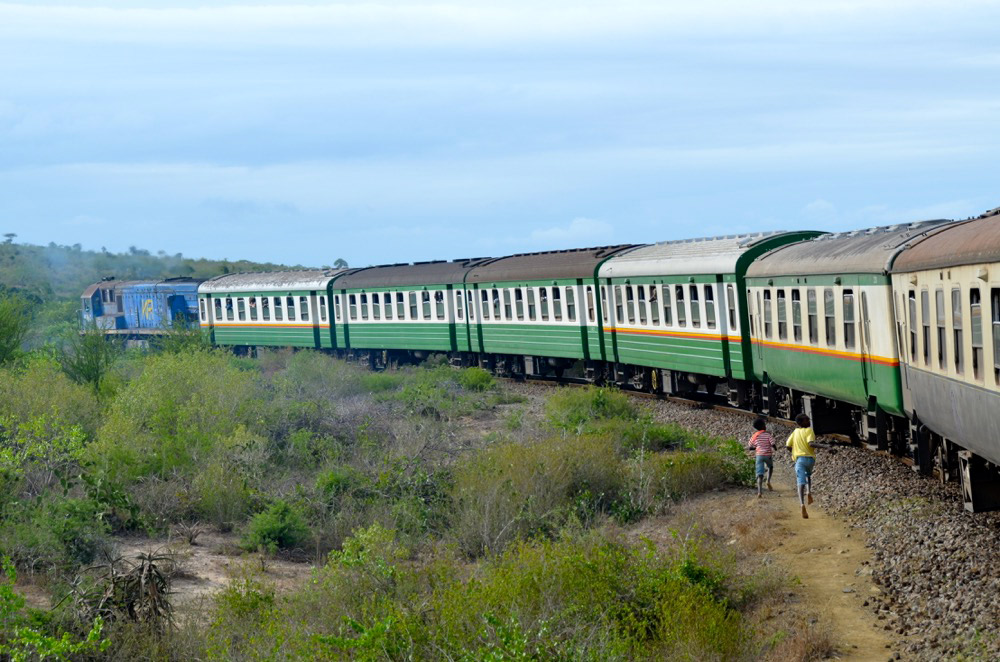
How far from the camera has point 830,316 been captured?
18.2 metres

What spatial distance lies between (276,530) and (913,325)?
25.7 feet

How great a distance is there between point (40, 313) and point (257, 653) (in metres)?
61.5

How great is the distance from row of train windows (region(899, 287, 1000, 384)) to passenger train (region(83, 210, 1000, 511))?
33 millimetres

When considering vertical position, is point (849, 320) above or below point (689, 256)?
below

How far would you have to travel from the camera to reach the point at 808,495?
598 inches

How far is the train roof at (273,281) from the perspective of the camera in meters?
42.4

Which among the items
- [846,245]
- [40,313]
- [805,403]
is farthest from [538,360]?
[40,313]

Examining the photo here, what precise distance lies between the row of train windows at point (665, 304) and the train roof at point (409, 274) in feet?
27.8

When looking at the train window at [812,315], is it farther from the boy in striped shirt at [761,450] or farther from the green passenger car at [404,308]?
the green passenger car at [404,308]

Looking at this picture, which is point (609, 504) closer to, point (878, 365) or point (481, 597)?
point (878, 365)

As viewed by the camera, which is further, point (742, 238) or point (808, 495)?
point (742, 238)

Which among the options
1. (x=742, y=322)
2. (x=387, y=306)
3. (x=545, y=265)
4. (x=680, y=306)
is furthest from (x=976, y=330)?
(x=387, y=306)

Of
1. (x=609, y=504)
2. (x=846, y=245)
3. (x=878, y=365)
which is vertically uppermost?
(x=846, y=245)

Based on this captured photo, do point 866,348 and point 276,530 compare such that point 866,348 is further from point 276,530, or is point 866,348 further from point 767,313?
point 276,530
